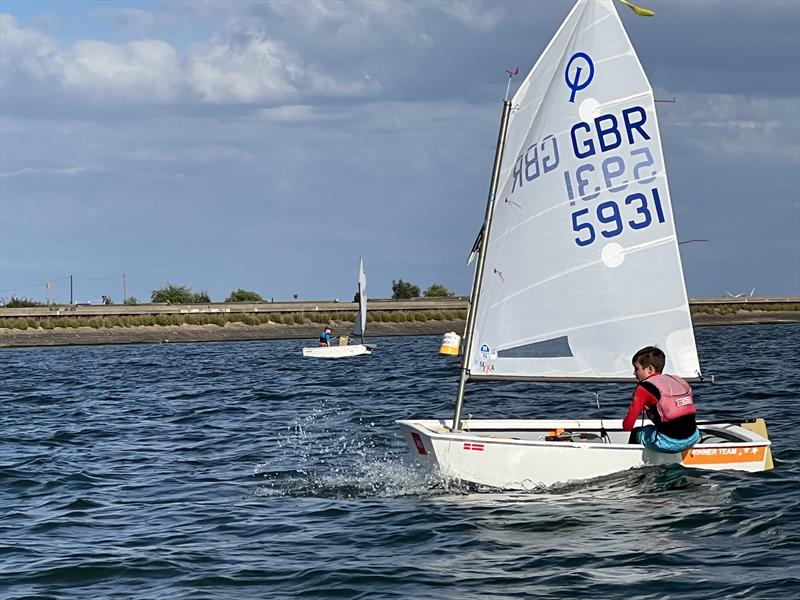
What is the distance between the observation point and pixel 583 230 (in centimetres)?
1470

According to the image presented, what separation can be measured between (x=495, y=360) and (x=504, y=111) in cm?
318

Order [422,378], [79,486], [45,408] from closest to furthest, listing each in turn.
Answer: [79,486] → [45,408] → [422,378]

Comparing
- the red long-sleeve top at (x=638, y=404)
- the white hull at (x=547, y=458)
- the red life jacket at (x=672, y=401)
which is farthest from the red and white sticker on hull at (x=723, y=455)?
the red long-sleeve top at (x=638, y=404)

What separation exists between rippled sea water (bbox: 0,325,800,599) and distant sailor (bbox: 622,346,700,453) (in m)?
0.39

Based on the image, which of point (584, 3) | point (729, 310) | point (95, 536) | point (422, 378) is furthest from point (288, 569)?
point (729, 310)

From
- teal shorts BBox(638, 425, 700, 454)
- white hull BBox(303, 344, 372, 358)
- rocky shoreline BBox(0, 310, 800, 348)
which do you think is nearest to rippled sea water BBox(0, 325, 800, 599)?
teal shorts BBox(638, 425, 700, 454)

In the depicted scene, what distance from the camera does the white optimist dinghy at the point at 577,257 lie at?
46.7ft

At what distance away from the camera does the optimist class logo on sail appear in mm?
14383

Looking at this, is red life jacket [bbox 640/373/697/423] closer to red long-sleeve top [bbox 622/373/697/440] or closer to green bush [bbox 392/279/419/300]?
red long-sleeve top [bbox 622/373/697/440]

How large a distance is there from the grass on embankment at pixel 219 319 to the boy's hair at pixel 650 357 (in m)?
66.9

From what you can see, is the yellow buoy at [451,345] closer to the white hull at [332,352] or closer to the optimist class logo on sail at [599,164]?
the optimist class logo on sail at [599,164]

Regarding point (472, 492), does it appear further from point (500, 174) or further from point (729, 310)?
point (729, 310)

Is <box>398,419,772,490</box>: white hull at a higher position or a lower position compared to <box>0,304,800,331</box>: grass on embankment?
lower

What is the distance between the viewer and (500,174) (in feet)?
48.8
